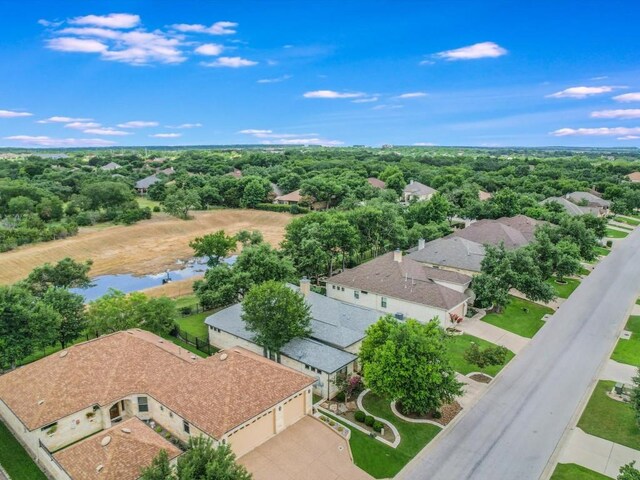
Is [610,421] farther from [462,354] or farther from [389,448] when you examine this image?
[389,448]

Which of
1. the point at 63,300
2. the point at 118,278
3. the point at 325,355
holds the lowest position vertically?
the point at 118,278

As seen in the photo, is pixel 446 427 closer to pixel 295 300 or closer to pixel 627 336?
pixel 295 300

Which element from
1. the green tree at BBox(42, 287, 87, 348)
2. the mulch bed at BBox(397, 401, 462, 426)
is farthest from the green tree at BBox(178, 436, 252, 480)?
the green tree at BBox(42, 287, 87, 348)

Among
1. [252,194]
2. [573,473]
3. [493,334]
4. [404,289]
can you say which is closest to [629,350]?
[493,334]

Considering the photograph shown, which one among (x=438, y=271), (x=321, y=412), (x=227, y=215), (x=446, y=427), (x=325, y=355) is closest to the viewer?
(x=446, y=427)

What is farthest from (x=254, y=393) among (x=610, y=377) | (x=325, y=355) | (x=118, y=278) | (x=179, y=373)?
(x=118, y=278)

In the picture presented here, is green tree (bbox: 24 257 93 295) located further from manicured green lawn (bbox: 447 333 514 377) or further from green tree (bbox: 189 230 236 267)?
manicured green lawn (bbox: 447 333 514 377)

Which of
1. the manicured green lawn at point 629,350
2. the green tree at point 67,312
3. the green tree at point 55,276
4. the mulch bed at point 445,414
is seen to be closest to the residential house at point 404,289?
the mulch bed at point 445,414
